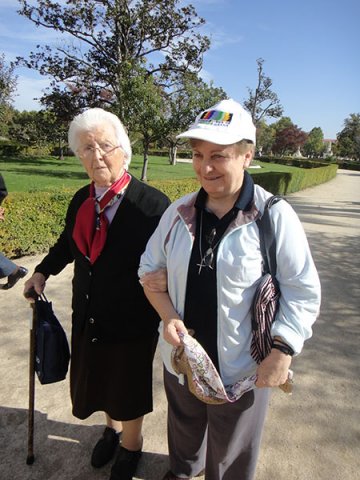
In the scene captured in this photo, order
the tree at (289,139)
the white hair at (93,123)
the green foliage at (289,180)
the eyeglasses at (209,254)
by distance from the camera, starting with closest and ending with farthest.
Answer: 1. the eyeglasses at (209,254)
2. the white hair at (93,123)
3. the green foliage at (289,180)
4. the tree at (289,139)

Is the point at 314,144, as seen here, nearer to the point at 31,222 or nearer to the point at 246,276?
the point at 31,222

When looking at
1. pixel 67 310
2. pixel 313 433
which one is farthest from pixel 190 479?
pixel 67 310

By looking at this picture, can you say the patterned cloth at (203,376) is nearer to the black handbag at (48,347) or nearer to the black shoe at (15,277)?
the black handbag at (48,347)

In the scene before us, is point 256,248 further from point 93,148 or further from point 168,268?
point 93,148

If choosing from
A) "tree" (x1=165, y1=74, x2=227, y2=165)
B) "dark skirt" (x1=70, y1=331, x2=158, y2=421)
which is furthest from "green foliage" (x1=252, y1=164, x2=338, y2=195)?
"dark skirt" (x1=70, y1=331, x2=158, y2=421)

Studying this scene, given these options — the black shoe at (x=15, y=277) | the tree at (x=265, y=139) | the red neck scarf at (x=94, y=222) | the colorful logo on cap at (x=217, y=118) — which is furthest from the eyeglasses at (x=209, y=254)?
the tree at (x=265, y=139)

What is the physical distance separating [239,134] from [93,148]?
0.83 metres

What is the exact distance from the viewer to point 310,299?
57.7 inches

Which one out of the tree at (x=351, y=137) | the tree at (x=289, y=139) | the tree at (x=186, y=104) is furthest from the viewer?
the tree at (x=289, y=139)

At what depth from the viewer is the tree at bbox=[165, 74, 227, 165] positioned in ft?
58.9

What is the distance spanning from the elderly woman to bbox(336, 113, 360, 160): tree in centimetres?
7240

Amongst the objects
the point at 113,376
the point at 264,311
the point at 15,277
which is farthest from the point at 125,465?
the point at 15,277

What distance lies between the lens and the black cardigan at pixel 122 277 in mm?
1945

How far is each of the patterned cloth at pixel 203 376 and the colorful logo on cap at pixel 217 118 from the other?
0.89 meters
